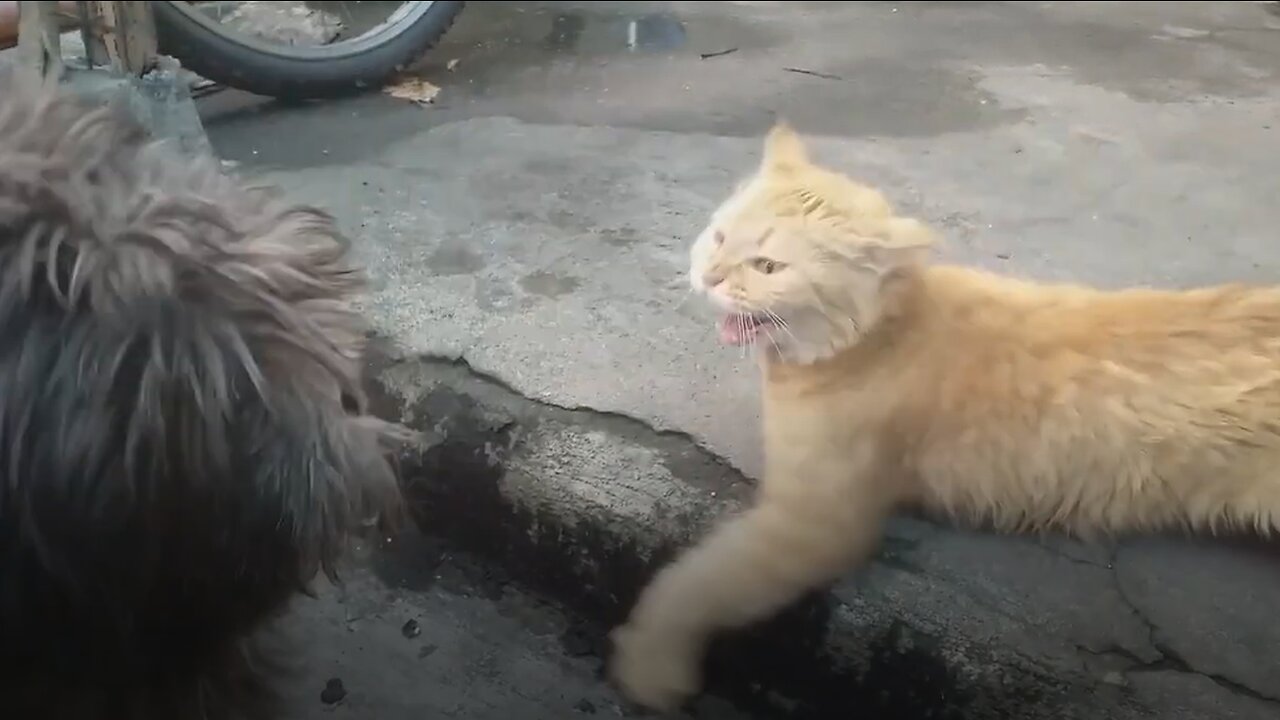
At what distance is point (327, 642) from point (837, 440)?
729 millimetres

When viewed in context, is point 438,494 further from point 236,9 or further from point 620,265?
point 236,9

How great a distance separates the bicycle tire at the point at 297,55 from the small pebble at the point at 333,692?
4.04ft

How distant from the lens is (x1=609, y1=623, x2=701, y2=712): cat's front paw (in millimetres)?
1276

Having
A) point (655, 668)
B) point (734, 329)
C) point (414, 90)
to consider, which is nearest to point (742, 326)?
point (734, 329)

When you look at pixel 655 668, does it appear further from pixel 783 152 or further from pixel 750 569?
pixel 783 152

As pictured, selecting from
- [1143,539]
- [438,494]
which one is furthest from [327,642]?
[1143,539]

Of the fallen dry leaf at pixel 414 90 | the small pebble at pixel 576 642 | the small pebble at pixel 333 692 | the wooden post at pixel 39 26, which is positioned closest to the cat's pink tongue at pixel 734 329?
the small pebble at pixel 576 642

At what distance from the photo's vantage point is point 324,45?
96.3 inches

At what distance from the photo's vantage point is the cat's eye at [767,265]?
1.18 metres

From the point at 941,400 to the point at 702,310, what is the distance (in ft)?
1.46

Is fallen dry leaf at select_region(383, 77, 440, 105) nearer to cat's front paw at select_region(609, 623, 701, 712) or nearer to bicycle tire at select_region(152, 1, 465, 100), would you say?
bicycle tire at select_region(152, 1, 465, 100)

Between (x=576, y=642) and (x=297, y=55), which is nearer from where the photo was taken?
(x=576, y=642)

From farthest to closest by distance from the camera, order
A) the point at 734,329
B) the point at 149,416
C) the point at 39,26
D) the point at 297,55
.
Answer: the point at 297,55
the point at 39,26
the point at 734,329
the point at 149,416

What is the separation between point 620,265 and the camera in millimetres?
1695
